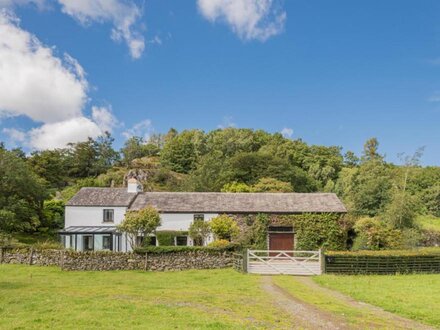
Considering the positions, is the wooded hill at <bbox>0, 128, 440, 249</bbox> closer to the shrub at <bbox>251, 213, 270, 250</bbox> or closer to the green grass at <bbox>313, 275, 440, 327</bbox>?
the shrub at <bbox>251, 213, 270, 250</bbox>

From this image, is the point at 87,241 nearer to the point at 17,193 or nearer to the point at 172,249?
the point at 172,249

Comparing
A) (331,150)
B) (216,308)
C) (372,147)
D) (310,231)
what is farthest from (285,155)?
(216,308)

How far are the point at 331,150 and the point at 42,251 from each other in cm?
6506

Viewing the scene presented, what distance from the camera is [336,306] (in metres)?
14.2

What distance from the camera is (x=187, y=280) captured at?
2216cm

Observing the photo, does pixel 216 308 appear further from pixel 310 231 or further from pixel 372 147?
pixel 372 147

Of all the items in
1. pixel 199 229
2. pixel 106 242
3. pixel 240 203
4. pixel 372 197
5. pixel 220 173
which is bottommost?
pixel 106 242

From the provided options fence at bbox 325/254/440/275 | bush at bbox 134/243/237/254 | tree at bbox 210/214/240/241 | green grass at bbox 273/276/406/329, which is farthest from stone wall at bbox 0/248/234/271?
green grass at bbox 273/276/406/329

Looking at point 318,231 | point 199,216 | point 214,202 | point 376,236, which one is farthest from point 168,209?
point 376,236

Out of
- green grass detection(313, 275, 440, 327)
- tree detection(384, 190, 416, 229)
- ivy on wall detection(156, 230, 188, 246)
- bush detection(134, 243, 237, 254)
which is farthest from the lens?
tree detection(384, 190, 416, 229)

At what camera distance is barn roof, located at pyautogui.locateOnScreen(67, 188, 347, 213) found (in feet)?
118

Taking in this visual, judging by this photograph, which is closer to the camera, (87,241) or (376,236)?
(376,236)

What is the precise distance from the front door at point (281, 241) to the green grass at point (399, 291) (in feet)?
38.0

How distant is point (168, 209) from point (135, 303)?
22888mm
